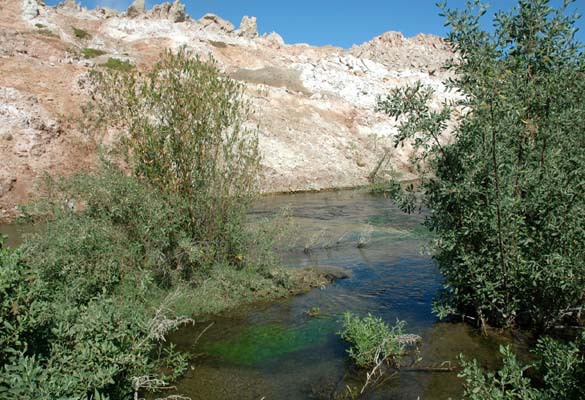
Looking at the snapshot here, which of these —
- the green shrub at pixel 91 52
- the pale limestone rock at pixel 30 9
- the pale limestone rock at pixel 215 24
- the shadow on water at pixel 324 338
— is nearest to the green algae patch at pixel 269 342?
the shadow on water at pixel 324 338

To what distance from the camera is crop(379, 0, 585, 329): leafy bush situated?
7258mm

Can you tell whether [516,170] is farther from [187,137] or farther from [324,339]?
[187,137]

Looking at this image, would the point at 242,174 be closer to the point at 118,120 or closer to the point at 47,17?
the point at 118,120

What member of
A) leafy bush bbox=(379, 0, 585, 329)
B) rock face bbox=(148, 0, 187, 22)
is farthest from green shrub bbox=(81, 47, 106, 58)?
leafy bush bbox=(379, 0, 585, 329)

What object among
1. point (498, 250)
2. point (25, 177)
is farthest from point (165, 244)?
point (25, 177)

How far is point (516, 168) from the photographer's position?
293 inches

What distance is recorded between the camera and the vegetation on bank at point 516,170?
23.8 feet

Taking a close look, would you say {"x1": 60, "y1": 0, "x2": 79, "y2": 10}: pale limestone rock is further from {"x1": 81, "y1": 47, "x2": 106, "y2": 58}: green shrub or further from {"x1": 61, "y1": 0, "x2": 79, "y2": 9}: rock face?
{"x1": 81, "y1": 47, "x2": 106, "y2": 58}: green shrub

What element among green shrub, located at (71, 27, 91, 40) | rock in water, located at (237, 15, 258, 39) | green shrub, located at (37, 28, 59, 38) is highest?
rock in water, located at (237, 15, 258, 39)

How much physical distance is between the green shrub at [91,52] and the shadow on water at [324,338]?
34.0 metres

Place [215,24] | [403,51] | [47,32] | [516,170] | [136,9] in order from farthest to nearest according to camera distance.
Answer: [403,51]
[215,24]
[136,9]
[47,32]
[516,170]

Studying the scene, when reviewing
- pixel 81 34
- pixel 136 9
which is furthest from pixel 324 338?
pixel 136 9

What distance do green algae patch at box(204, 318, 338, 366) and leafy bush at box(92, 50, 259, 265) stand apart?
2.69m

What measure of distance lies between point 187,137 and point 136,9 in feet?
187
